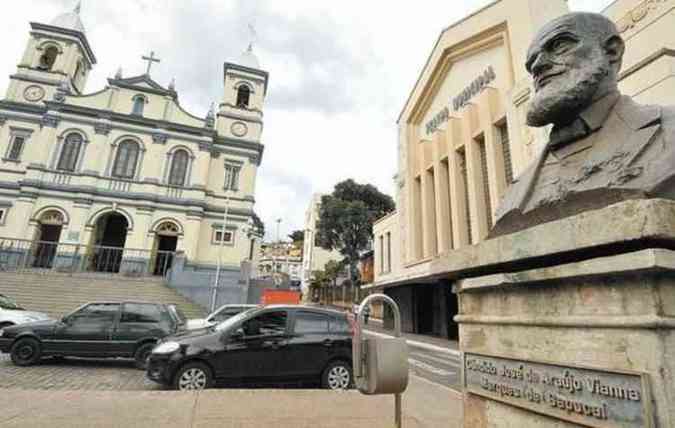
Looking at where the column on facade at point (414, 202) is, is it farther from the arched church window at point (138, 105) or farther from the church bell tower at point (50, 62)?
the church bell tower at point (50, 62)

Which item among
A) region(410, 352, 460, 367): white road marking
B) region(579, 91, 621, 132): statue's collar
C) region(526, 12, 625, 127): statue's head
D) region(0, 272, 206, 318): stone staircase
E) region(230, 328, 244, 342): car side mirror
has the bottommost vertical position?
region(410, 352, 460, 367): white road marking

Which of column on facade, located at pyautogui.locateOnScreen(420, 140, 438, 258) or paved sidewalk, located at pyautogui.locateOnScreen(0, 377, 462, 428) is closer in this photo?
paved sidewalk, located at pyautogui.locateOnScreen(0, 377, 462, 428)

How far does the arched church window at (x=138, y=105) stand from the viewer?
2703cm

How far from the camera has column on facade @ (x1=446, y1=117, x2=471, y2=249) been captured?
594 inches

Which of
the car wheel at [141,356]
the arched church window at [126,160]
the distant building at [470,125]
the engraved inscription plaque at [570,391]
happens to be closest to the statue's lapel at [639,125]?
the engraved inscription plaque at [570,391]

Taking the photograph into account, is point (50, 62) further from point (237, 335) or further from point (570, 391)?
point (570, 391)

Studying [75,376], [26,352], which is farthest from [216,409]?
[26,352]

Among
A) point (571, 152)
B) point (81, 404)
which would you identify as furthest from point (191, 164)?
point (571, 152)

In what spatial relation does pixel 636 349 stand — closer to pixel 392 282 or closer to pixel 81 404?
pixel 81 404

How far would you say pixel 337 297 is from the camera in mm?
40906

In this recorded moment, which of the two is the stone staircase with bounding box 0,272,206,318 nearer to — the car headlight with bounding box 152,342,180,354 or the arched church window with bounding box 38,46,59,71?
the car headlight with bounding box 152,342,180,354

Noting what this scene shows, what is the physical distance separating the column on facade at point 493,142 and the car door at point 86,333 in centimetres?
1258

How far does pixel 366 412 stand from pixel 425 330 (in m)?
15.3

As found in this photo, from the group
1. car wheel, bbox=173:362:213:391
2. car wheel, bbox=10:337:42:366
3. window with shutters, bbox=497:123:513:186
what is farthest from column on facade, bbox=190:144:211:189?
car wheel, bbox=173:362:213:391
